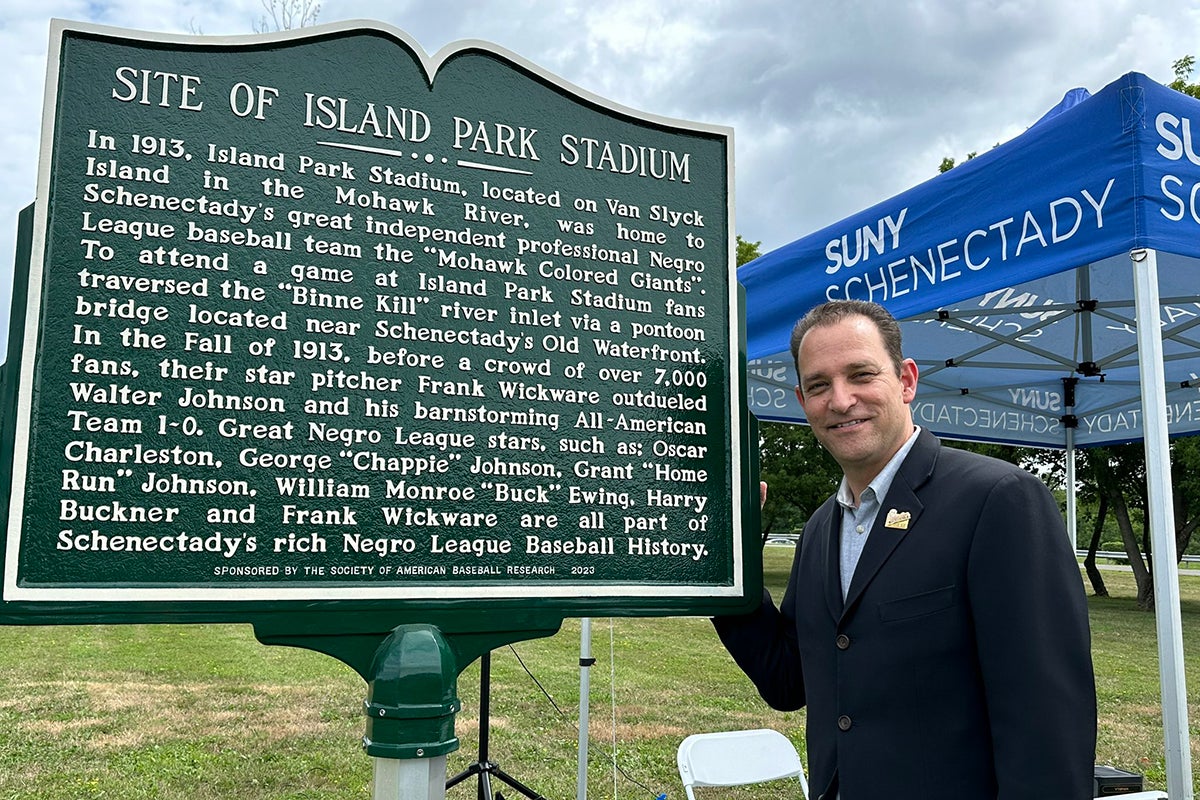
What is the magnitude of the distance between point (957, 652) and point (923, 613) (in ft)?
0.34

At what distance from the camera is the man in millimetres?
1794

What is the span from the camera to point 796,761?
4316 mm

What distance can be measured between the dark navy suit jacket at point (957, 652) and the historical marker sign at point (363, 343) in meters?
0.57

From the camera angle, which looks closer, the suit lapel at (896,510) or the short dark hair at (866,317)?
the suit lapel at (896,510)

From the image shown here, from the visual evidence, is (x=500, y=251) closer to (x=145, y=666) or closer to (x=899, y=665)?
(x=899, y=665)

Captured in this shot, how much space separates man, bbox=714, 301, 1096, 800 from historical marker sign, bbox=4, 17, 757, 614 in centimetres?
47

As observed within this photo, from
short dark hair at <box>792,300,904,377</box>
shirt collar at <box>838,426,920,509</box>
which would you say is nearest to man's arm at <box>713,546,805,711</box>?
shirt collar at <box>838,426,920,509</box>

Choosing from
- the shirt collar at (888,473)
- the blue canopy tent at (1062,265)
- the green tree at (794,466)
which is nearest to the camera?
the shirt collar at (888,473)

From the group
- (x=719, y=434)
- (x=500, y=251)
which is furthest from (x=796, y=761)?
(x=500, y=251)

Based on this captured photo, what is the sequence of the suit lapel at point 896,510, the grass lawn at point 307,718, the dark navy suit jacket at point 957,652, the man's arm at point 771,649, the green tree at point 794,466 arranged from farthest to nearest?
1. the green tree at point 794,466
2. the grass lawn at point 307,718
3. the man's arm at point 771,649
4. the suit lapel at point 896,510
5. the dark navy suit jacket at point 957,652

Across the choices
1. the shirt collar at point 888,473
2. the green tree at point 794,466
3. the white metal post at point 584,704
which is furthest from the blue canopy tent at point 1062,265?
the green tree at point 794,466

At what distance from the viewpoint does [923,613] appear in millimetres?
1945

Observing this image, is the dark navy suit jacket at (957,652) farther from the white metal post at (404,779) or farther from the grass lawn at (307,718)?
the grass lawn at (307,718)

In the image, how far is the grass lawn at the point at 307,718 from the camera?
568 centimetres
